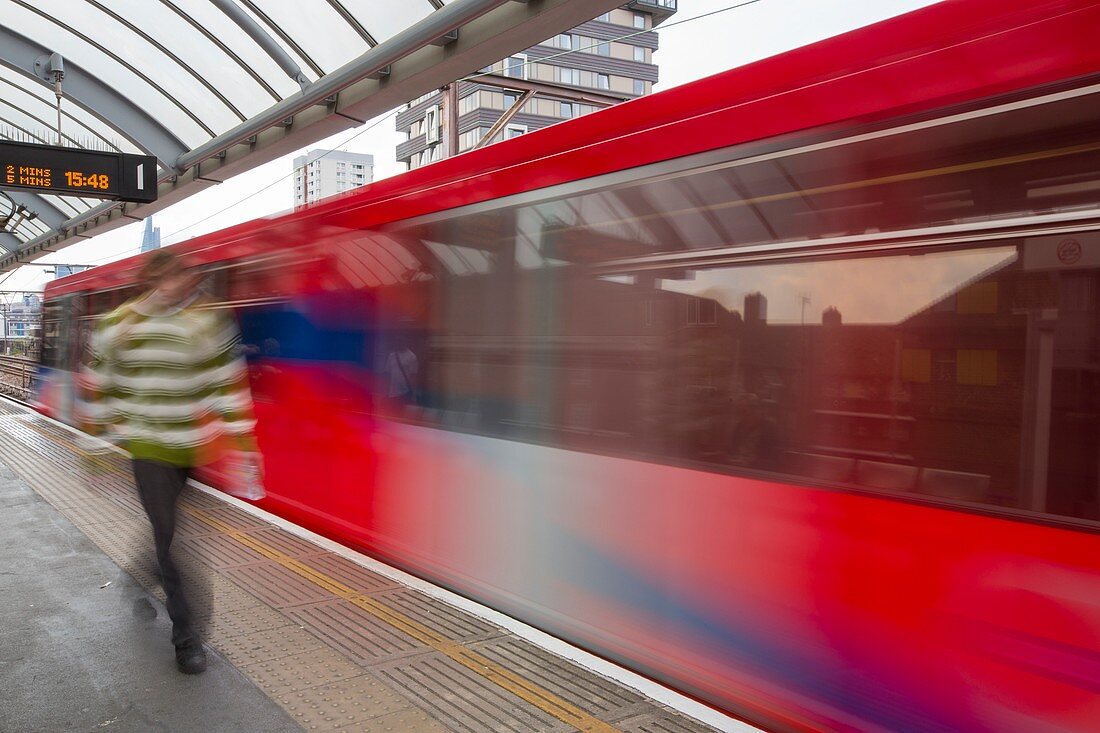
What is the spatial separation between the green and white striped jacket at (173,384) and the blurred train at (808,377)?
1.35m

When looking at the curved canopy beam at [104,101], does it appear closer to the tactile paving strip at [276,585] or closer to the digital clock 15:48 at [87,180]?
the digital clock 15:48 at [87,180]

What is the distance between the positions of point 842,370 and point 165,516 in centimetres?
319

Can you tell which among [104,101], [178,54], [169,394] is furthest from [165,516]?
[104,101]

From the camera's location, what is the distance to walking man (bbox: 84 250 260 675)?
12.8ft

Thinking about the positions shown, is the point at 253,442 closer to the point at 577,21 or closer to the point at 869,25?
the point at 869,25

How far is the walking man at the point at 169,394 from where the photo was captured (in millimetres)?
3893

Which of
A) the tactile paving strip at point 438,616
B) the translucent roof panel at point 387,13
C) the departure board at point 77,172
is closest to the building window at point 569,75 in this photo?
the departure board at point 77,172

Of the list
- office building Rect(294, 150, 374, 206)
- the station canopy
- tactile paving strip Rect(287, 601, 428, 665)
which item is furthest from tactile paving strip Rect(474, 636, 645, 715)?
office building Rect(294, 150, 374, 206)

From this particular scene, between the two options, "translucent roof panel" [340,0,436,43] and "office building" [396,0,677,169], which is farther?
"office building" [396,0,677,169]

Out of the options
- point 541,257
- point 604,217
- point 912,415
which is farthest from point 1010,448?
point 541,257

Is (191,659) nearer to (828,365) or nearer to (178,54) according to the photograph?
(828,365)

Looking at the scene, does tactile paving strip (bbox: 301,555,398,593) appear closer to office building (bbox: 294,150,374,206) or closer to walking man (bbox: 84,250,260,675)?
walking man (bbox: 84,250,260,675)

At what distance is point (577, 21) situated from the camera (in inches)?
265

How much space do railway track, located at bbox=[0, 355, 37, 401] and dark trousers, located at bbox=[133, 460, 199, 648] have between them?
48.4ft
